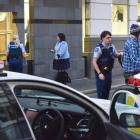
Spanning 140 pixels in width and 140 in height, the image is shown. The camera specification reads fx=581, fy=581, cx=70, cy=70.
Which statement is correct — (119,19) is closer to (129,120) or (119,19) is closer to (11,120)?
(129,120)

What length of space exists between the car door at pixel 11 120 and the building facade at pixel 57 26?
13536mm

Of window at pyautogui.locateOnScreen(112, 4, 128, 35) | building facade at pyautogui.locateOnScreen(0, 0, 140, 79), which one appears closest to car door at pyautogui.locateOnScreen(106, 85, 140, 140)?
building facade at pyautogui.locateOnScreen(0, 0, 140, 79)

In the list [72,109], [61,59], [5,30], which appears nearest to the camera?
[72,109]

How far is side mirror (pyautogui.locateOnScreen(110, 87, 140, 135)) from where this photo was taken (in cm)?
393

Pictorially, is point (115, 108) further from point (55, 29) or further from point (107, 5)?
point (107, 5)

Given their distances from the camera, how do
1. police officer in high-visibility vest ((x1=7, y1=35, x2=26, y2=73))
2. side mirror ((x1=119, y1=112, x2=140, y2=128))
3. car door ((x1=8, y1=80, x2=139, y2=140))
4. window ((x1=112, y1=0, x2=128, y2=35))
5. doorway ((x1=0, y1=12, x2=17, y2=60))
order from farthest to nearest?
window ((x1=112, y1=0, x2=128, y2=35))
doorway ((x1=0, y1=12, x2=17, y2=60))
police officer in high-visibility vest ((x1=7, y1=35, x2=26, y2=73))
car door ((x1=8, y1=80, x2=139, y2=140))
side mirror ((x1=119, y1=112, x2=140, y2=128))

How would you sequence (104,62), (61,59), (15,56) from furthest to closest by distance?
(61,59), (15,56), (104,62)

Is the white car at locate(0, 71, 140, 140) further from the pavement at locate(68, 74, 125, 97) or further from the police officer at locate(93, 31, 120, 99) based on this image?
the pavement at locate(68, 74, 125, 97)

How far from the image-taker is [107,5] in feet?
67.4

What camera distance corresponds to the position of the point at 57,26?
18.5 meters

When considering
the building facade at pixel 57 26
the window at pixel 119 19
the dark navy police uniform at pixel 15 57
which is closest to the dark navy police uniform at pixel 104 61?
the dark navy police uniform at pixel 15 57

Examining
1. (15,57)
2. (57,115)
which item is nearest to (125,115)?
(57,115)

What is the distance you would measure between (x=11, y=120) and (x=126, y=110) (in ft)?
3.09

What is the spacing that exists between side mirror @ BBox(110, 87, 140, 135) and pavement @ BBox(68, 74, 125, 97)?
11201mm
